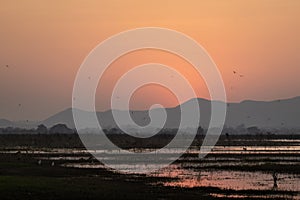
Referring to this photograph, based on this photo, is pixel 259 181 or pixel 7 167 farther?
pixel 7 167

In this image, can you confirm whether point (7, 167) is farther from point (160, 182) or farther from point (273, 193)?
point (273, 193)

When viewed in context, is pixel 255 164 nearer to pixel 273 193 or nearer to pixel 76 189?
pixel 273 193

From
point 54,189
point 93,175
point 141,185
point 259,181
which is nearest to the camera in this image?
point 54,189

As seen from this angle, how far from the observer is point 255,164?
53688 millimetres

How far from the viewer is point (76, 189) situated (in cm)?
3259

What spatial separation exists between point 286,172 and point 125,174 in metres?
12.4

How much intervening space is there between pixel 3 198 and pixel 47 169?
759 inches

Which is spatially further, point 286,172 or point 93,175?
point 286,172

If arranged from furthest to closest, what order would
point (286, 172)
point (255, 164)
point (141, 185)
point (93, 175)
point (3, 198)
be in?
point (255, 164), point (286, 172), point (93, 175), point (141, 185), point (3, 198)

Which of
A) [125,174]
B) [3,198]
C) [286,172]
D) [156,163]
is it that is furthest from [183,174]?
[3,198]

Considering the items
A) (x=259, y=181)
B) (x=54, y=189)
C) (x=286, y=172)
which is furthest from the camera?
(x=286, y=172)

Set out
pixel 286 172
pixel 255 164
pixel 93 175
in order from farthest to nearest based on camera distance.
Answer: pixel 255 164
pixel 286 172
pixel 93 175

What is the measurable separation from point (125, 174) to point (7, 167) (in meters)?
10.2

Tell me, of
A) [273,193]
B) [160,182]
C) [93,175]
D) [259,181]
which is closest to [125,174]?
[93,175]
